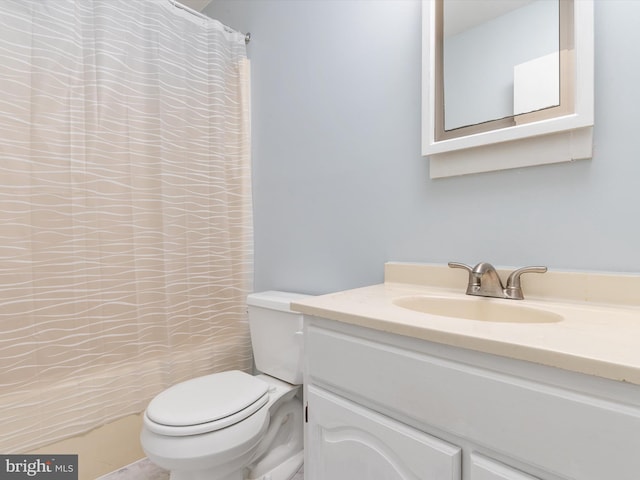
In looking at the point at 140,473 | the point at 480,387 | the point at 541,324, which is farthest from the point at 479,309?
the point at 140,473

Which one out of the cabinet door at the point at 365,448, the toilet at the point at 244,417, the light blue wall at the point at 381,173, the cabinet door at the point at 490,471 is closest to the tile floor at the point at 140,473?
the toilet at the point at 244,417

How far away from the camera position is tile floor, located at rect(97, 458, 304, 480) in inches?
54.8

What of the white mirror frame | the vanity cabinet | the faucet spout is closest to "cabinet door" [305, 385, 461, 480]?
the vanity cabinet

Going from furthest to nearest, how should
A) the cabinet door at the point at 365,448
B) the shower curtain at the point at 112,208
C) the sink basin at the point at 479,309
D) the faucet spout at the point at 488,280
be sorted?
the shower curtain at the point at 112,208
the faucet spout at the point at 488,280
the sink basin at the point at 479,309
the cabinet door at the point at 365,448

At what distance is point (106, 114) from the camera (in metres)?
1.37

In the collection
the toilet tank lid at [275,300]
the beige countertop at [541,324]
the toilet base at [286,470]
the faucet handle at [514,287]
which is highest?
the faucet handle at [514,287]

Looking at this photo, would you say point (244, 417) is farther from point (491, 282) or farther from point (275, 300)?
point (491, 282)

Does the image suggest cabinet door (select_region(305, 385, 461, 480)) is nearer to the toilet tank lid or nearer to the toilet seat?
the toilet seat

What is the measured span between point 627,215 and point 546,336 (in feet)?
1.67

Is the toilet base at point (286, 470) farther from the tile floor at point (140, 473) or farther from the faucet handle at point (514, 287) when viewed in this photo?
the faucet handle at point (514, 287)

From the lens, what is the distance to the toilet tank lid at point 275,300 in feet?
4.67

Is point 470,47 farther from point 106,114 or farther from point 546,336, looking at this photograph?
point 106,114

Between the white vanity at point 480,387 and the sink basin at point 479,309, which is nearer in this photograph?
the white vanity at point 480,387

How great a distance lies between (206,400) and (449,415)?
2.81 feet
